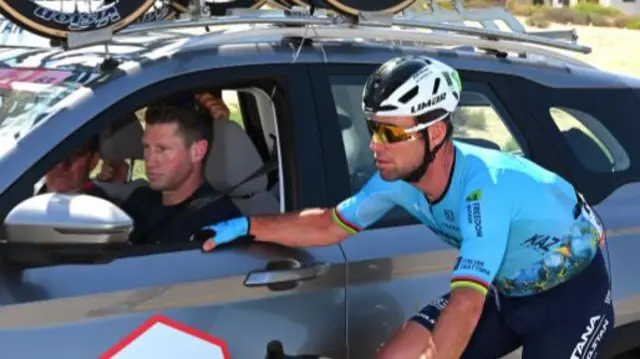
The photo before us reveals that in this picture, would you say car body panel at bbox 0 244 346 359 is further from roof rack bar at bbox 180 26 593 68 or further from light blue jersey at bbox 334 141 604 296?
roof rack bar at bbox 180 26 593 68

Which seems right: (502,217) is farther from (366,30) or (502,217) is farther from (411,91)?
(366,30)

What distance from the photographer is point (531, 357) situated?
3.10 m

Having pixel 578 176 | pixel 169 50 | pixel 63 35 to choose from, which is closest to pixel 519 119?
pixel 578 176

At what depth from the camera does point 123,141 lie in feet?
10.7

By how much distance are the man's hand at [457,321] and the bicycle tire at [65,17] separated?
1215 mm

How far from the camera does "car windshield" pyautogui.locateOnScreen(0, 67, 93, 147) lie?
8.95ft

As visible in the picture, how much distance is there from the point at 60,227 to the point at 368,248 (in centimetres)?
102

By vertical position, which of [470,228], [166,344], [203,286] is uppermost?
[470,228]

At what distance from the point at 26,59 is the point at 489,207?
59.3 inches

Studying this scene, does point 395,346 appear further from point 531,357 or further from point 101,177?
point 101,177

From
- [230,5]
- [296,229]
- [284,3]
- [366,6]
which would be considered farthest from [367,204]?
[230,5]

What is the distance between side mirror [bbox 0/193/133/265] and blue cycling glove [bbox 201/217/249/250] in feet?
1.26

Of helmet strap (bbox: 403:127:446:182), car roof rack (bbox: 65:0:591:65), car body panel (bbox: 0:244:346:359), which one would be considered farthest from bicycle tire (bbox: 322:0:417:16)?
car body panel (bbox: 0:244:346:359)

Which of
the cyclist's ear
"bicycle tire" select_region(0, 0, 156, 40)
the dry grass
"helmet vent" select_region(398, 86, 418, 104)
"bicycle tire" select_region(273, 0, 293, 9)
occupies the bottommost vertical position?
the dry grass
